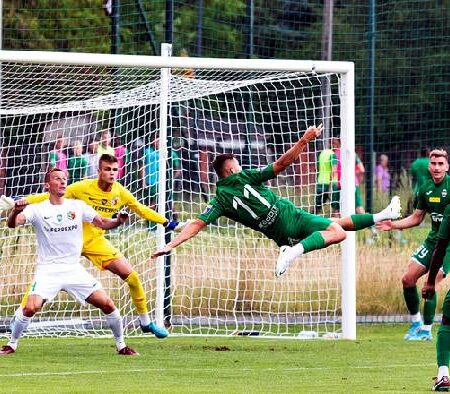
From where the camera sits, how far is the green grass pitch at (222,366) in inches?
478

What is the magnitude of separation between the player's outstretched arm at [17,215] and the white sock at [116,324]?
1364mm

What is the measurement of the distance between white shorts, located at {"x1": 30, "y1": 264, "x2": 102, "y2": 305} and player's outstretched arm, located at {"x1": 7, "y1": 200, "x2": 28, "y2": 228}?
55 cm

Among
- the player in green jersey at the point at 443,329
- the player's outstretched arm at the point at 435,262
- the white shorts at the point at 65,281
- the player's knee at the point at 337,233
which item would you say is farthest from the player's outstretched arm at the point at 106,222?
the player in green jersey at the point at 443,329

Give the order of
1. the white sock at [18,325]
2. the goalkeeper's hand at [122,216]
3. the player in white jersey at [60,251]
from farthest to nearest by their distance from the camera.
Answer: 1. the player in white jersey at [60,251]
2. the white sock at [18,325]
3. the goalkeeper's hand at [122,216]

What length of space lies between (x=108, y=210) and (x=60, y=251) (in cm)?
135

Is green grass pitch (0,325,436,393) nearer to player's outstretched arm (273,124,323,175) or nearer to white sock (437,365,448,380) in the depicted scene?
white sock (437,365,448,380)

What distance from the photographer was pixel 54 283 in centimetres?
1473

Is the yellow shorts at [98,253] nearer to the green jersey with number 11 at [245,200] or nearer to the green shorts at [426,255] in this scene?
the green jersey with number 11 at [245,200]

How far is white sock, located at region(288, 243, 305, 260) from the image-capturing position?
14.2 metres

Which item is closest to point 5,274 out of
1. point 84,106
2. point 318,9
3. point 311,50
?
point 84,106

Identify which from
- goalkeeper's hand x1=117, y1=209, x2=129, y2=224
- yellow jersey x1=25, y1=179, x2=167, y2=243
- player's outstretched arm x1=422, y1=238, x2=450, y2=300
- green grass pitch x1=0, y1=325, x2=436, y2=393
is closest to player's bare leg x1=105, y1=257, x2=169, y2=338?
green grass pitch x1=0, y1=325, x2=436, y2=393

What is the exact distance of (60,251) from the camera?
48.9 feet

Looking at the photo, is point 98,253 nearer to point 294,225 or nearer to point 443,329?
point 294,225

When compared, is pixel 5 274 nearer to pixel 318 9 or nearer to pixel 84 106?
pixel 84 106
